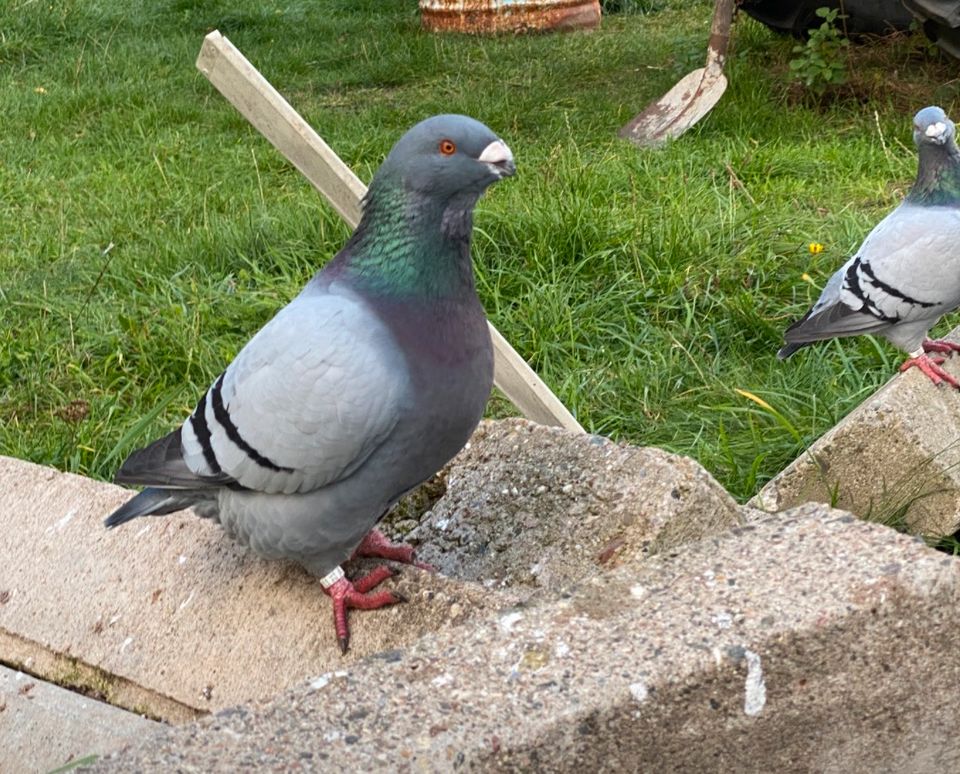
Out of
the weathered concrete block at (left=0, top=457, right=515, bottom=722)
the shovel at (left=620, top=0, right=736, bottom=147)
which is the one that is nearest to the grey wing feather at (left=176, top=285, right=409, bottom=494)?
the weathered concrete block at (left=0, top=457, right=515, bottom=722)

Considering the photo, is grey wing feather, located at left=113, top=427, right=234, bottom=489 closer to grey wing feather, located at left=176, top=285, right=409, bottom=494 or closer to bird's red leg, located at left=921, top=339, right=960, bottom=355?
grey wing feather, located at left=176, top=285, right=409, bottom=494

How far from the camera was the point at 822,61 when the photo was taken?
6164 millimetres

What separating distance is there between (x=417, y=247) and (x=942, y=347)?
6.46 ft

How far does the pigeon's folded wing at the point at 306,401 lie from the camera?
7.04 ft

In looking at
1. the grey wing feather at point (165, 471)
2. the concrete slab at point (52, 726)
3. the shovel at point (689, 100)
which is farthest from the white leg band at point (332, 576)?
the shovel at point (689, 100)

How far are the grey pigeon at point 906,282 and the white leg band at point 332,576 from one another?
5.78 ft

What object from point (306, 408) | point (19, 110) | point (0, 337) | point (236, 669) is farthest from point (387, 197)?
point (19, 110)

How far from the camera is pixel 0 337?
4176 millimetres

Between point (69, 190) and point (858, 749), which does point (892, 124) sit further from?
point (858, 749)

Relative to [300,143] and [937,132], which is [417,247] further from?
[937,132]

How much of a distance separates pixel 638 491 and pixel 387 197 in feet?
2.41

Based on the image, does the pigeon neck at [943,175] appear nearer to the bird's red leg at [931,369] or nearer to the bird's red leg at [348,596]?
the bird's red leg at [931,369]

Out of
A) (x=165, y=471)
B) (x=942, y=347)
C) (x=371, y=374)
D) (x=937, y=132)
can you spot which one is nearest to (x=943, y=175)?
(x=937, y=132)

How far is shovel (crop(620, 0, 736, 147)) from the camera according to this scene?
602cm
